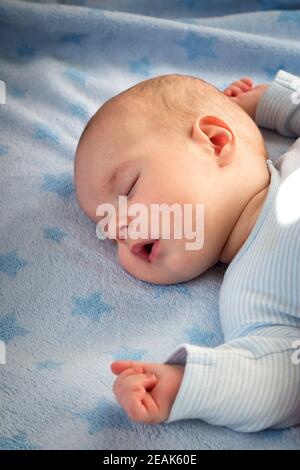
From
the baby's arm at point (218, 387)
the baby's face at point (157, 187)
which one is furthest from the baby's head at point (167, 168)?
the baby's arm at point (218, 387)

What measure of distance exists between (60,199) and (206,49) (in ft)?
1.95

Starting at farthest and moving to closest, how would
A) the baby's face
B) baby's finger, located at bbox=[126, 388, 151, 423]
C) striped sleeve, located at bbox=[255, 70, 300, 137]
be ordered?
1. striped sleeve, located at bbox=[255, 70, 300, 137]
2. the baby's face
3. baby's finger, located at bbox=[126, 388, 151, 423]

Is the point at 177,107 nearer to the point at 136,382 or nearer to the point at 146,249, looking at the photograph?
the point at 146,249

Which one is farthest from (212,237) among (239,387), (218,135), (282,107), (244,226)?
(282,107)

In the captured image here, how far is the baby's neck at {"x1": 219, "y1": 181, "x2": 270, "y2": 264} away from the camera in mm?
1043

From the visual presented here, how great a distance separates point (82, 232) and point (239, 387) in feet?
1.51

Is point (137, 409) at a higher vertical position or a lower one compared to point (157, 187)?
lower

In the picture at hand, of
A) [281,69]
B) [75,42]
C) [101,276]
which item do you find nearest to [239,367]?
[101,276]

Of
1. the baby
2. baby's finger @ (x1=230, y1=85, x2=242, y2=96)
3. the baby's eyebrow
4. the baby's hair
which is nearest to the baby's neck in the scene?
the baby

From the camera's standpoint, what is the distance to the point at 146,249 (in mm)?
1049

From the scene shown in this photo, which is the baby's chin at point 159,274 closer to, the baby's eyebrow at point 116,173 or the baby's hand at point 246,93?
the baby's eyebrow at point 116,173

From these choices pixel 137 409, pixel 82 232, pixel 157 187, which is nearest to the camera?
pixel 137 409

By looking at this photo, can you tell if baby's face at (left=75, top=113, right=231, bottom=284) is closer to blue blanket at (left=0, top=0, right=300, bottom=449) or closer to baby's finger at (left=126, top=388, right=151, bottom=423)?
blue blanket at (left=0, top=0, right=300, bottom=449)

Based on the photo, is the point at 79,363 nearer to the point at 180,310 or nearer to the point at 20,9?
the point at 180,310
